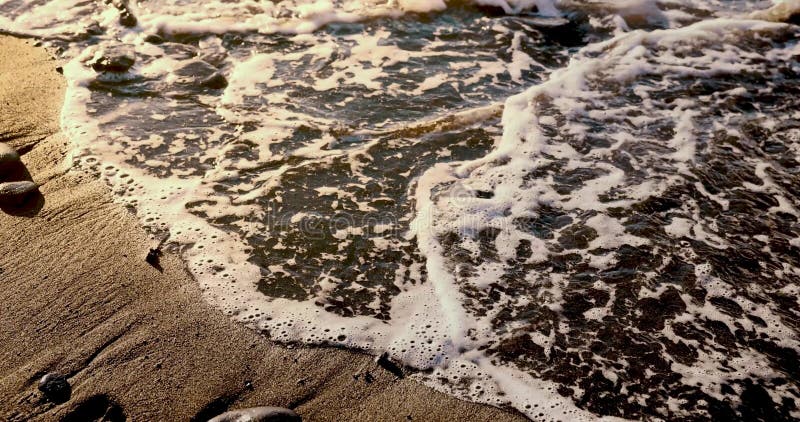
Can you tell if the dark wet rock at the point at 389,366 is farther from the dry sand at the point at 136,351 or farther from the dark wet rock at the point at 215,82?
the dark wet rock at the point at 215,82

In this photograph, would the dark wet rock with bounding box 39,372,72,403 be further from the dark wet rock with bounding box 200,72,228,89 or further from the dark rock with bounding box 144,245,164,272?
the dark wet rock with bounding box 200,72,228,89

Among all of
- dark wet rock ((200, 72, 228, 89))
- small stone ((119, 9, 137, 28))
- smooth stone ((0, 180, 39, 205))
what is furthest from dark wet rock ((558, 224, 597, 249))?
small stone ((119, 9, 137, 28))

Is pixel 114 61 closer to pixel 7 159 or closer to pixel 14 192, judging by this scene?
pixel 7 159

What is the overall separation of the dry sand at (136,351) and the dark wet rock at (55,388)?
3cm

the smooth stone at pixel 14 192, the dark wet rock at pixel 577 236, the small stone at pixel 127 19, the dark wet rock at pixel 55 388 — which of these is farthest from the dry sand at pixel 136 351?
the small stone at pixel 127 19

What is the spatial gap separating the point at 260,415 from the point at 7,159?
2634 mm

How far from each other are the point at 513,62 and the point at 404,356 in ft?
11.6

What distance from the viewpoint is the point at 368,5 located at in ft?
21.2

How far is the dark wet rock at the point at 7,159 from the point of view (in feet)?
12.5

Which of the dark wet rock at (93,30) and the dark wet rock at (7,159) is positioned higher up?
the dark wet rock at (93,30)

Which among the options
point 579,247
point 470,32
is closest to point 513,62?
point 470,32

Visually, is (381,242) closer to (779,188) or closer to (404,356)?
(404,356)

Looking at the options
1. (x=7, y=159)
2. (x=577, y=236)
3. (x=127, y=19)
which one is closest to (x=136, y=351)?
(x=7, y=159)

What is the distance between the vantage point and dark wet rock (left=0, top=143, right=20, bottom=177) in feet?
12.5
